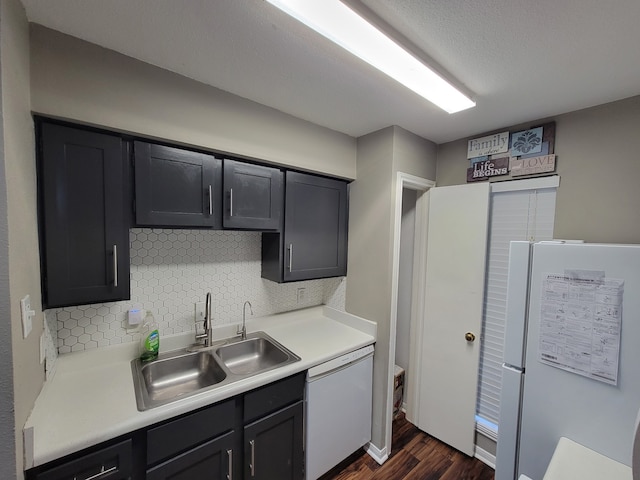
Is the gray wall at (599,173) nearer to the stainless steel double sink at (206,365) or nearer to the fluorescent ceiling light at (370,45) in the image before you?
the fluorescent ceiling light at (370,45)

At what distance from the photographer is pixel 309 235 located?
1983mm

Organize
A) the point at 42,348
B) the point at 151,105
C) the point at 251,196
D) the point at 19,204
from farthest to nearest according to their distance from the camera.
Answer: the point at 251,196
the point at 151,105
the point at 42,348
the point at 19,204

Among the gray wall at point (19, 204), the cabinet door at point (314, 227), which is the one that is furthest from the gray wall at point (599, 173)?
the gray wall at point (19, 204)

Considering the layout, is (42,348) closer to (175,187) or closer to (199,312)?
(199,312)

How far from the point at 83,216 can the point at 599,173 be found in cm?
273

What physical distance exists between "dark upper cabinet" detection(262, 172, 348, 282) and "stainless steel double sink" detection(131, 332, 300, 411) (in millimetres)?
494

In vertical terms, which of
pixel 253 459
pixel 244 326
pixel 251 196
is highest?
pixel 251 196

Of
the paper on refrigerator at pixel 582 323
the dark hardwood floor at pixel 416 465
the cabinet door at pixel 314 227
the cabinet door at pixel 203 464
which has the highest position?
the cabinet door at pixel 314 227

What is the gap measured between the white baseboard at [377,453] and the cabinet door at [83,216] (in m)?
2.02

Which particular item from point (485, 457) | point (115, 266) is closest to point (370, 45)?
point (115, 266)

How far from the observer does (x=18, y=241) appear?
880 millimetres

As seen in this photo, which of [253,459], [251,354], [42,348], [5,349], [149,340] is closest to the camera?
[5,349]

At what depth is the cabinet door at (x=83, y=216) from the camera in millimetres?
1120

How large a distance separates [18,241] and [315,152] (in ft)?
5.13
